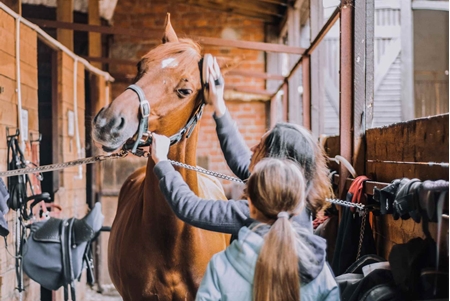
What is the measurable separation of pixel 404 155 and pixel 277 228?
2.51ft

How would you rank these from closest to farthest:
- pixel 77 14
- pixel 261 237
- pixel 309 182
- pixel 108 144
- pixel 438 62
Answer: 1. pixel 261 237
2. pixel 309 182
3. pixel 108 144
4. pixel 77 14
5. pixel 438 62

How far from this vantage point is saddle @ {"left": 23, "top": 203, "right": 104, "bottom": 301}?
3.10 metres

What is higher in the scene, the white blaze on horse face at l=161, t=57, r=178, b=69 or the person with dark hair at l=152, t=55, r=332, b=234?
the white blaze on horse face at l=161, t=57, r=178, b=69

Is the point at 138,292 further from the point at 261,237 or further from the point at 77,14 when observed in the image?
the point at 77,14

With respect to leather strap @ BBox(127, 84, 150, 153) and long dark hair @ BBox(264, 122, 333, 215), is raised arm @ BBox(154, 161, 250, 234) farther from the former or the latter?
leather strap @ BBox(127, 84, 150, 153)

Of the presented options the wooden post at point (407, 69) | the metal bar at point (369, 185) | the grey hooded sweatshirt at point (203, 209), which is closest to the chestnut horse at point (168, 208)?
the grey hooded sweatshirt at point (203, 209)

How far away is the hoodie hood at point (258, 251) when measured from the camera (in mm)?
1338

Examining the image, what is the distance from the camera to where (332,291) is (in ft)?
4.56

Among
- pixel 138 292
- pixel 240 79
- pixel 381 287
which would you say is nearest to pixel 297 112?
pixel 240 79

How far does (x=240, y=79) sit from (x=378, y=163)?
17.0 feet

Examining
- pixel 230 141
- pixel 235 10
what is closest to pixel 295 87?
pixel 235 10

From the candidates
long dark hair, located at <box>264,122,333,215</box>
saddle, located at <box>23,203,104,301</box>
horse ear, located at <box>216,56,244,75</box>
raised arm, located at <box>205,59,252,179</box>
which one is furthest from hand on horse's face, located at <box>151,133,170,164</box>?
saddle, located at <box>23,203,104,301</box>

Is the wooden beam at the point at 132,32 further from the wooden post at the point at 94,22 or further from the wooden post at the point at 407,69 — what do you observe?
the wooden post at the point at 407,69

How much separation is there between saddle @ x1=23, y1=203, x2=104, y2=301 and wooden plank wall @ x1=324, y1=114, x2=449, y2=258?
1.89m
